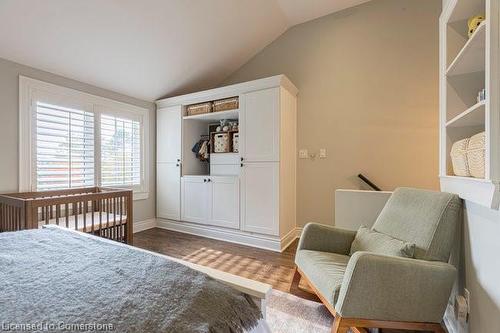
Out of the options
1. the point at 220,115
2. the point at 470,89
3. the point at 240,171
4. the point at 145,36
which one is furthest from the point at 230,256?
the point at 145,36

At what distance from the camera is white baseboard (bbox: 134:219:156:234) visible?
3606 millimetres

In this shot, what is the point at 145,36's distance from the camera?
2.62 meters

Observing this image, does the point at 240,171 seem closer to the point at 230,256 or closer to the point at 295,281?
the point at 230,256

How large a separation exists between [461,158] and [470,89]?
55 cm

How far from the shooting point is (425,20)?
269 centimetres

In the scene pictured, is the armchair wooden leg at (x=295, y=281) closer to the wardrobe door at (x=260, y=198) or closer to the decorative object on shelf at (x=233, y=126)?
the wardrobe door at (x=260, y=198)

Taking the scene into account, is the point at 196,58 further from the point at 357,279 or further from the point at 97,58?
the point at 357,279

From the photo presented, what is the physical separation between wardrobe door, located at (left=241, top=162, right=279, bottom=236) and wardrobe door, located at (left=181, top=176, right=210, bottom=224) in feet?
2.03

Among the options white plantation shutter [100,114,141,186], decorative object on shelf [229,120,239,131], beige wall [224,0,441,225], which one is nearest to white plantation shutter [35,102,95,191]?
white plantation shutter [100,114,141,186]

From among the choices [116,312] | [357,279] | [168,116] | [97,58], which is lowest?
[357,279]

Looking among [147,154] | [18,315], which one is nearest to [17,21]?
[147,154]

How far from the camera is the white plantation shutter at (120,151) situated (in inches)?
127

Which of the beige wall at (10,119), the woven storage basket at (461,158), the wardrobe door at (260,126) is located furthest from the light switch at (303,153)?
the beige wall at (10,119)

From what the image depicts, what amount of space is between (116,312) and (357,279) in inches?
43.1
